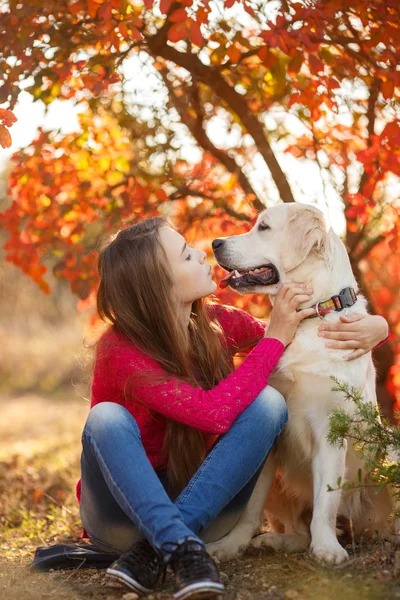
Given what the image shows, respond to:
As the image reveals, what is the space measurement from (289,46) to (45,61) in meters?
1.12

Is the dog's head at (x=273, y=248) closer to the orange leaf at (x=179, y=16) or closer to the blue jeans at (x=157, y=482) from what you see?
the blue jeans at (x=157, y=482)

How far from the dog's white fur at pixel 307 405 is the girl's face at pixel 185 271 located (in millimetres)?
228

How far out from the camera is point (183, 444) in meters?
2.80

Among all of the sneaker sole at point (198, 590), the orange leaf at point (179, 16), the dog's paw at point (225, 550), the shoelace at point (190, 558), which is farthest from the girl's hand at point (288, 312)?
the orange leaf at point (179, 16)

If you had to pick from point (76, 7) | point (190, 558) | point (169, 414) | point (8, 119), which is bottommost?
point (190, 558)

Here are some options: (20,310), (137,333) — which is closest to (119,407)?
(137,333)

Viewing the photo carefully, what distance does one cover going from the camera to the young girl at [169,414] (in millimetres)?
2289

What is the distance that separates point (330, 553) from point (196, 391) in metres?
0.73

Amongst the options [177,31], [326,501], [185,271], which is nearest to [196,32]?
[177,31]

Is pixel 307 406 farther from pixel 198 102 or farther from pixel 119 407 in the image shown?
pixel 198 102

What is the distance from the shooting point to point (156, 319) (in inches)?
113

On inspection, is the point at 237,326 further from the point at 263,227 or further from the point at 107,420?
the point at 107,420

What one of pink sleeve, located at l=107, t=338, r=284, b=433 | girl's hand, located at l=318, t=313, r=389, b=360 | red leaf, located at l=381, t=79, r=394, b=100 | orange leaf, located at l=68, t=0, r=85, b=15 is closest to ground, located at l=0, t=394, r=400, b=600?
pink sleeve, located at l=107, t=338, r=284, b=433

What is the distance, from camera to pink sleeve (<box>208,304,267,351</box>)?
3.24 meters
